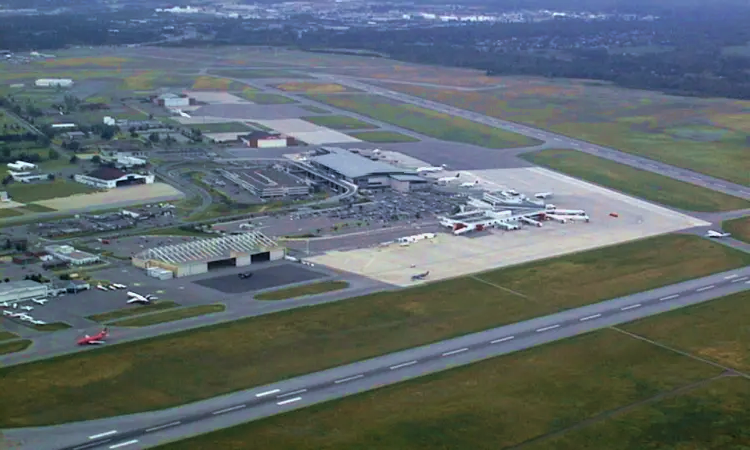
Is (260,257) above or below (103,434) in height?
below

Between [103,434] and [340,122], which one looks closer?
[103,434]

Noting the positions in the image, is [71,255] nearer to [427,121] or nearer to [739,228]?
[739,228]

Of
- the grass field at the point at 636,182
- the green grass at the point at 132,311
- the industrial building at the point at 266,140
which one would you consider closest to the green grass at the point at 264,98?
the industrial building at the point at 266,140

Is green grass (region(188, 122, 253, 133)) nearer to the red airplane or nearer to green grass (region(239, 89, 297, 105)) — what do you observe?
green grass (region(239, 89, 297, 105))

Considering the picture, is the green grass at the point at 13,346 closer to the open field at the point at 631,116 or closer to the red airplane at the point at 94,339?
the red airplane at the point at 94,339

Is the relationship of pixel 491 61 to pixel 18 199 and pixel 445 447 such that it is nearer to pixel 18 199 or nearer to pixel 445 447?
pixel 18 199

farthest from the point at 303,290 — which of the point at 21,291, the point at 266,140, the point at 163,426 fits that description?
the point at 266,140

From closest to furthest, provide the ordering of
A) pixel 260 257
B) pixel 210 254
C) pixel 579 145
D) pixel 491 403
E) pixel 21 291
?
pixel 491 403, pixel 21 291, pixel 210 254, pixel 260 257, pixel 579 145
